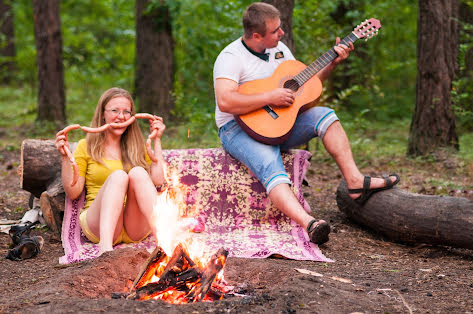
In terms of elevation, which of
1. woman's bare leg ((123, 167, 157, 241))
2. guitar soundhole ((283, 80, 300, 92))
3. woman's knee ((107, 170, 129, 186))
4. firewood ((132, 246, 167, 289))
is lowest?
firewood ((132, 246, 167, 289))

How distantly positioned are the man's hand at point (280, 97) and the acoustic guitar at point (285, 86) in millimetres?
75

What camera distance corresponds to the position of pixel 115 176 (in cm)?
407

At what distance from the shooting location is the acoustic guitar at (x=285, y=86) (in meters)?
4.78

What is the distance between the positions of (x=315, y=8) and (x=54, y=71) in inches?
180

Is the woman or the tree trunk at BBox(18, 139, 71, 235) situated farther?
the tree trunk at BBox(18, 139, 71, 235)

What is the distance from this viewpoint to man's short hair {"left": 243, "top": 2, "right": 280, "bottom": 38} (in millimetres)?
4832

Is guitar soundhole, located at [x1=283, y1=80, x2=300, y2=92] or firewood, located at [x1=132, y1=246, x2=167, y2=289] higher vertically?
guitar soundhole, located at [x1=283, y1=80, x2=300, y2=92]

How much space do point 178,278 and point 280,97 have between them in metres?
2.06

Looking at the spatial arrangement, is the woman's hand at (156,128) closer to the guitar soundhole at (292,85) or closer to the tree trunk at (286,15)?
the guitar soundhole at (292,85)

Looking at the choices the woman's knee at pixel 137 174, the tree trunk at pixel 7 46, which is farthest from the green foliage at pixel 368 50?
the tree trunk at pixel 7 46

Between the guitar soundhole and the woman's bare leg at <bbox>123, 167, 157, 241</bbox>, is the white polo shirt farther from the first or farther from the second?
the woman's bare leg at <bbox>123, 167, 157, 241</bbox>

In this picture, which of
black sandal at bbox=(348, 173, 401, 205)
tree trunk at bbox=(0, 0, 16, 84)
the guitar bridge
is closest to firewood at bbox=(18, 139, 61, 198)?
the guitar bridge

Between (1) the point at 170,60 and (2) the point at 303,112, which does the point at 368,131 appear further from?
(2) the point at 303,112

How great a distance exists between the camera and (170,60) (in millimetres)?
9852
